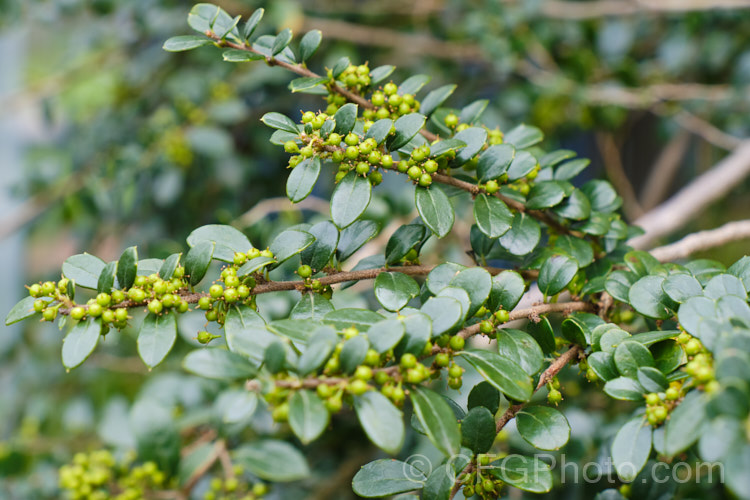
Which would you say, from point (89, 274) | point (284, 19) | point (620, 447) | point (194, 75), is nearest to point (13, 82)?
point (194, 75)

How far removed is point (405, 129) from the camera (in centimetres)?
68

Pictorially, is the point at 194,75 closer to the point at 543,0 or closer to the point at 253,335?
the point at 543,0

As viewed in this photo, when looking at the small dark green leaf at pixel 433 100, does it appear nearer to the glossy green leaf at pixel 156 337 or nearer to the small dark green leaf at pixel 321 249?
the small dark green leaf at pixel 321 249

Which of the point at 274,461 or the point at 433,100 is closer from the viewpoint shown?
the point at 274,461

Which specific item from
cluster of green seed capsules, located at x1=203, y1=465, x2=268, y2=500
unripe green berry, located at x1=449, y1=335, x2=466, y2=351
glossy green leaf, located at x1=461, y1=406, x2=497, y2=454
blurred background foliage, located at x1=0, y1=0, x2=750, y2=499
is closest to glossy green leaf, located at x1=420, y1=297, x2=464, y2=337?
unripe green berry, located at x1=449, y1=335, x2=466, y2=351

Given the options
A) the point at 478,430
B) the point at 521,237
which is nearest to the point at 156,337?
the point at 478,430

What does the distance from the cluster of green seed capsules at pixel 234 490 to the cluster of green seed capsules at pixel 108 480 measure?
100 millimetres

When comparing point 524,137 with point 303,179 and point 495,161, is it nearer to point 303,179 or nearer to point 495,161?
point 495,161

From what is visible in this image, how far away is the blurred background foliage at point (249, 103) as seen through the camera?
1.81m

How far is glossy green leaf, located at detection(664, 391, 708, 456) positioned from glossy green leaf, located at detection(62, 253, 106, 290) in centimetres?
68

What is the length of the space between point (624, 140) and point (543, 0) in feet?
3.21

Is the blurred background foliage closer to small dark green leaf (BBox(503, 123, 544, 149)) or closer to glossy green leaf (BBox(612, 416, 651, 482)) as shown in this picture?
small dark green leaf (BBox(503, 123, 544, 149))

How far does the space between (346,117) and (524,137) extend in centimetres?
37

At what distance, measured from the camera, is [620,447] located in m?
0.59
